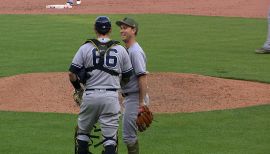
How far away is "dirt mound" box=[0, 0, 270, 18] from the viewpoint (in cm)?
2872

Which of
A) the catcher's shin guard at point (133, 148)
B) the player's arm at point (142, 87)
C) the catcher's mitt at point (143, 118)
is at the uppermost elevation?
the player's arm at point (142, 87)

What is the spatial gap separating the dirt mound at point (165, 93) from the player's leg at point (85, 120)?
4.03 metres

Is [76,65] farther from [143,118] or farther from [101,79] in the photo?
[143,118]

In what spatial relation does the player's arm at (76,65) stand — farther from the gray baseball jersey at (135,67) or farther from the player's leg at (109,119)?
the gray baseball jersey at (135,67)

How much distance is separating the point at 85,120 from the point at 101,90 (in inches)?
15.0

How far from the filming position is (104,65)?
294 inches

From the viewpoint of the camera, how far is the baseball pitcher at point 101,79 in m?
7.45

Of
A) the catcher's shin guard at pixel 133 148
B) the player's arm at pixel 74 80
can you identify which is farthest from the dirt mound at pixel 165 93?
the player's arm at pixel 74 80

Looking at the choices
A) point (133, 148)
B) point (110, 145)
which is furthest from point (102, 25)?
point (133, 148)

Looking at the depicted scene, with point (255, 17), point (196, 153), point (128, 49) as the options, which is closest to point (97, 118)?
point (128, 49)

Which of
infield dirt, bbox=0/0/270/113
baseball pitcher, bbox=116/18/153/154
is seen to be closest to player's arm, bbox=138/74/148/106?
baseball pitcher, bbox=116/18/153/154

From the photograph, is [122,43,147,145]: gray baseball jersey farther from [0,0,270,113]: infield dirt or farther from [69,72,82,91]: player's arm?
[0,0,270,113]: infield dirt

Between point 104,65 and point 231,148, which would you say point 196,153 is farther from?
point 104,65

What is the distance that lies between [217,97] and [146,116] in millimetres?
4984
